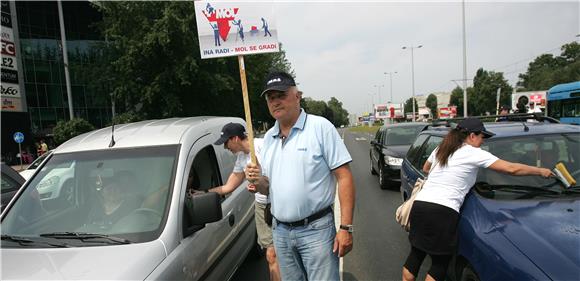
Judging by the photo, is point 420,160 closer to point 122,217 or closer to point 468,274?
point 468,274

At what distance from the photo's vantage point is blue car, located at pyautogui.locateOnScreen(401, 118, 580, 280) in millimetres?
2432


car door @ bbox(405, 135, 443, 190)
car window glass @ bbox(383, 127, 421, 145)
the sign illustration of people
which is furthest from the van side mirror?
car window glass @ bbox(383, 127, 421, 145)

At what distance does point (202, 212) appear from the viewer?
2768 millimetres

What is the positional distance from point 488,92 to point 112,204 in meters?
116

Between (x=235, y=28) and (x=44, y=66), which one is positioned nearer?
(x=235, y=28)

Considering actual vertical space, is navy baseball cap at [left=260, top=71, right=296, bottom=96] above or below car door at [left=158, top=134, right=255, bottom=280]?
above

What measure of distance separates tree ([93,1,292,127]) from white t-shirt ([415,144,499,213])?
1856 centimetres

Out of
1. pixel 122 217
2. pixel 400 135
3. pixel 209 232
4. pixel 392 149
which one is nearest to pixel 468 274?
pixel 209 232

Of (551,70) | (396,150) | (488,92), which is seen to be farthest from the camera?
(488,92)

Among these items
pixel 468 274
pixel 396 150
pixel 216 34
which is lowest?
pixel 468 274

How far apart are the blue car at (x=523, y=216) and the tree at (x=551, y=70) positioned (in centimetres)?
7647

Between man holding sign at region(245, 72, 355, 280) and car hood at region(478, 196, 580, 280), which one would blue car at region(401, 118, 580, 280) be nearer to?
car hood at region(478, 196, 580, 280)

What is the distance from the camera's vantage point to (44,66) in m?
39.4

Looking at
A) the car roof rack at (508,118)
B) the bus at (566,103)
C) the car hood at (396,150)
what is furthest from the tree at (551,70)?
the car roof rack at (508,118)
